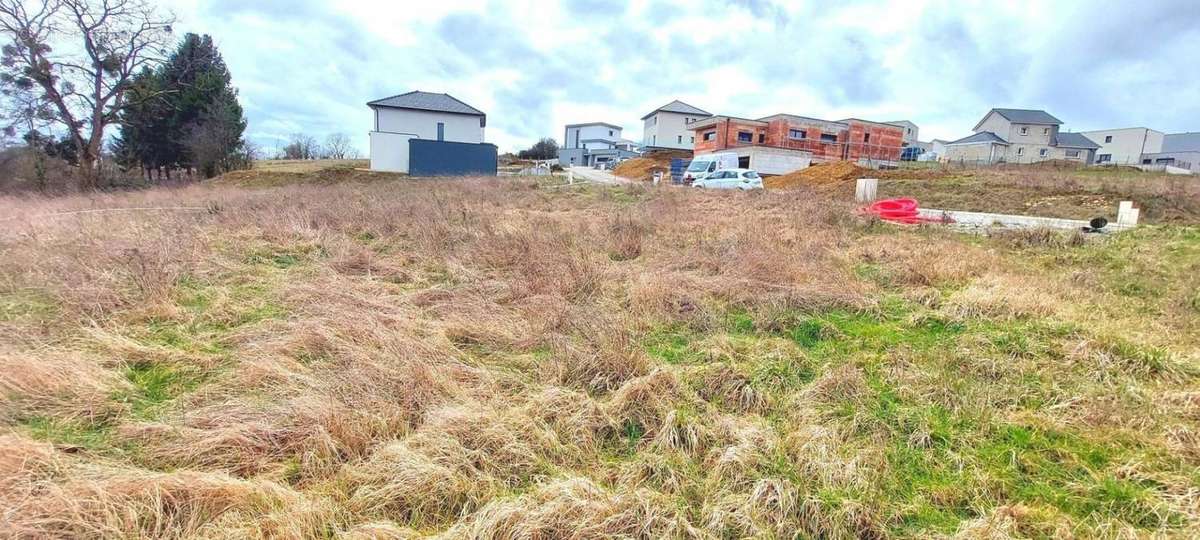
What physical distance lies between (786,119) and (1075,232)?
2875cm

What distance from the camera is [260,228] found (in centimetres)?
962

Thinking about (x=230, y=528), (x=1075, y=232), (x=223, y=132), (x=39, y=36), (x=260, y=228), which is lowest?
(x=230, y=528)

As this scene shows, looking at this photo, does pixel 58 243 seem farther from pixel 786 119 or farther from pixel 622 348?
pixel 786 119

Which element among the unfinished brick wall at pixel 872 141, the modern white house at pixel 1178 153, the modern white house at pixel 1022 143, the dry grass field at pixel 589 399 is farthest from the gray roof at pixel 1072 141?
the dry grass field at pixel 589 399

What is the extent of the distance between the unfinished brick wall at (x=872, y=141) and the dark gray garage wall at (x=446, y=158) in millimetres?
26960

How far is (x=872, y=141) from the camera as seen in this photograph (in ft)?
124

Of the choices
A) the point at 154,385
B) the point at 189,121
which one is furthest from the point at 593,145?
the point at 154,385

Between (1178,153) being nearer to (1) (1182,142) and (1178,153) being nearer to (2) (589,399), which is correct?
(1) (1182,142)

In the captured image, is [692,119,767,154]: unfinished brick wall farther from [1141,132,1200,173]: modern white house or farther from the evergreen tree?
[1141,132,1200,173]: modern white house

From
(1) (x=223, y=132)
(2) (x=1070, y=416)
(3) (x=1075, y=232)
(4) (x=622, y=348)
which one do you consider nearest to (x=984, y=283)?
(2) (x=1070, y=416)

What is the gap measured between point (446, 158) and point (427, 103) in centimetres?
1107

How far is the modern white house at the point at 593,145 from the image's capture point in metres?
65.1

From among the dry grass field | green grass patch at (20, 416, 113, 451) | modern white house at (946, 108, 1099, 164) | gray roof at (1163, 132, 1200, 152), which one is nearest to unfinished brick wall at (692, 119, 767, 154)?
modern white house at (946, 108, 1099, 164)

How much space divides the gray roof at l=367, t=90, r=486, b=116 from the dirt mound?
1280 cm
